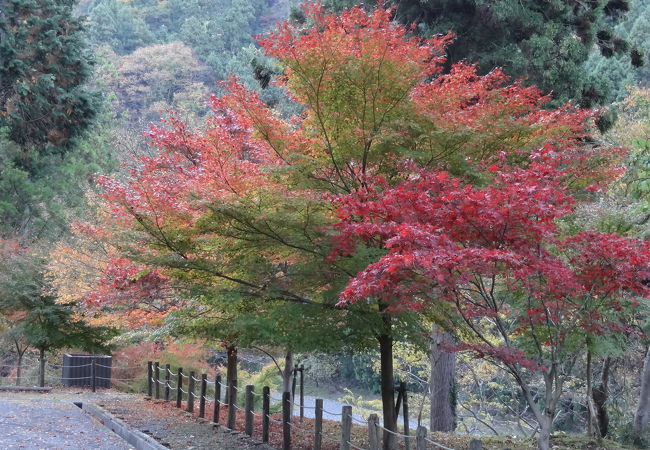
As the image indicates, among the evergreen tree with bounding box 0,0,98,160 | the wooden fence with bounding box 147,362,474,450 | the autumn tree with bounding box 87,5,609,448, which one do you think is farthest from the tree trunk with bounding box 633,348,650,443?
the evergreen tree with bounding box 0,0,98,160

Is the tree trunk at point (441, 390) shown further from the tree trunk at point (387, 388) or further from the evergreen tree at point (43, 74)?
the evergreen tree at point (43, 74)

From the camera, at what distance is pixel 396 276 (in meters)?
6.46

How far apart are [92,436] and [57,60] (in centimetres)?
1361

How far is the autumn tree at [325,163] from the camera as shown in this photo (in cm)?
754

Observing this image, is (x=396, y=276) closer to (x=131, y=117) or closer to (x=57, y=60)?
(x=57, y=60)

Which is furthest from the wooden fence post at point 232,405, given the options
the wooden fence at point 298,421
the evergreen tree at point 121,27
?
the evergreen tree at point 121,27

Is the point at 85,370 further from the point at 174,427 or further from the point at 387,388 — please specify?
the point at 387,388

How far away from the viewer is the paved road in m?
9.40

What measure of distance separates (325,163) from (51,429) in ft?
21.5

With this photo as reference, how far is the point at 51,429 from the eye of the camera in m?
10.7

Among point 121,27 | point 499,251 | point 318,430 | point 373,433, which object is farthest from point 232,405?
point 121,27

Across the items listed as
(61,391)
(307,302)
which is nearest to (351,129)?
(307,302)

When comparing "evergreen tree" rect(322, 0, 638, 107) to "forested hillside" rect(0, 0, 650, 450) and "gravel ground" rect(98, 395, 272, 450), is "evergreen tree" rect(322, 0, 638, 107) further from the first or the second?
"gravel ground" rect(98, 395, 272, 450)

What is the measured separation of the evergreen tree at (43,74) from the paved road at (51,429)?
929cm
